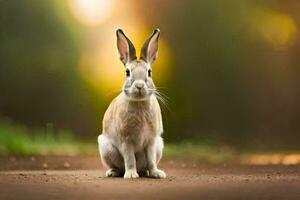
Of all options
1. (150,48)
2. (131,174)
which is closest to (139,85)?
(150,48)

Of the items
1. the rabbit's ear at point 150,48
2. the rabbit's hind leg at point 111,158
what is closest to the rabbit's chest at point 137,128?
the rabbit's hind leg at point 111,158

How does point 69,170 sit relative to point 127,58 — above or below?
below

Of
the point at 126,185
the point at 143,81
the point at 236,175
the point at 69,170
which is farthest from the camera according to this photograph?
the point at 69,170

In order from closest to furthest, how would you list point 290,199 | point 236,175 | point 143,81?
point 290,199
point 143,81
point 236,175

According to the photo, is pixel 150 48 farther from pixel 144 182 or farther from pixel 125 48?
pixel 144 182

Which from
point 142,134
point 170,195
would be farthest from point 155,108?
point 170,195

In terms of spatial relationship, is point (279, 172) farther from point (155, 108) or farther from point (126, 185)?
point (126, 185)
